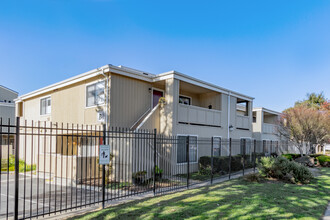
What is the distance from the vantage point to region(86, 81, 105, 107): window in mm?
11891

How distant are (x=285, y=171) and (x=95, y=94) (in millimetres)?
10598

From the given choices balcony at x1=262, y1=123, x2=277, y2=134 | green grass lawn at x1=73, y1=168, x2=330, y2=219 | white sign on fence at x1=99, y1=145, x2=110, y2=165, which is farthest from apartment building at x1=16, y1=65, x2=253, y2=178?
balcony at x1=262, y1=123, x2=277, y2=134

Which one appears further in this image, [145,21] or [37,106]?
[37,106]

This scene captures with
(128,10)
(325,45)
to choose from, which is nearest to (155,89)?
(128,10)

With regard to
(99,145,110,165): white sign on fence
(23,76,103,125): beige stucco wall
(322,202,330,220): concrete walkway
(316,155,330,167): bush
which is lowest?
(316,155,330,167): bush

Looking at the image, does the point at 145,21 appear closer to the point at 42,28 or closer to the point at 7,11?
the point at 42,28

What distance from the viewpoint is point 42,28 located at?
1302 centimetres

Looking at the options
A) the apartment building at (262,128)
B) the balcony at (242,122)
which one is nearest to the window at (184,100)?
the balcony at (242,122)

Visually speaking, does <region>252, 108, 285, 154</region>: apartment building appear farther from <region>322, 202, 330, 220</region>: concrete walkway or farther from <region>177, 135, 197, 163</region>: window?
<region>322, 202, 330, 220</region>: concrete walkway

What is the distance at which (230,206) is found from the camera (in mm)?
5977

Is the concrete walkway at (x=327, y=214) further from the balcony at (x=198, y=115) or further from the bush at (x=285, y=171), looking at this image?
the balcony at (x=198, y=115)

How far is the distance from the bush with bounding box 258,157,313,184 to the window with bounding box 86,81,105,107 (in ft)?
29.7

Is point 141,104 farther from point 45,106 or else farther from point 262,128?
point 262,128

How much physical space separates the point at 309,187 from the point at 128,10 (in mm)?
13484
